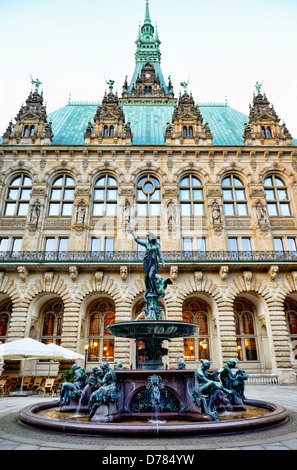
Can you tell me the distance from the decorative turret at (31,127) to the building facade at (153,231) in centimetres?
12

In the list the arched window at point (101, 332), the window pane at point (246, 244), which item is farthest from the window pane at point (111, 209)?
the window pane at point (246, 244)

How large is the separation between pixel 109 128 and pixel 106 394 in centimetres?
2543

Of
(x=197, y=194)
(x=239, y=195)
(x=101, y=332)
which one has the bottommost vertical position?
(x=101, y=332)

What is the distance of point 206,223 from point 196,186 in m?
3.67

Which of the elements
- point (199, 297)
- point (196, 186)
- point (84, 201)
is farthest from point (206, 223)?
point (84, 201)

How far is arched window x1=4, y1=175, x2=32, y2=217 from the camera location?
25.4 m

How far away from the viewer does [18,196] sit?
25797 millimetres

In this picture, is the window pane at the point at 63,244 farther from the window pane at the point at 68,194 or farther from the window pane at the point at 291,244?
the window pane at the point at 291,244

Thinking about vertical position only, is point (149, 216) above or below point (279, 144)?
below

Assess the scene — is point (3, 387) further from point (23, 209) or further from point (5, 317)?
point (23, 209)

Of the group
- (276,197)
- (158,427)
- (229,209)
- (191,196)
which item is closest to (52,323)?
(191,196)

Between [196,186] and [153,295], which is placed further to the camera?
[196,186]
